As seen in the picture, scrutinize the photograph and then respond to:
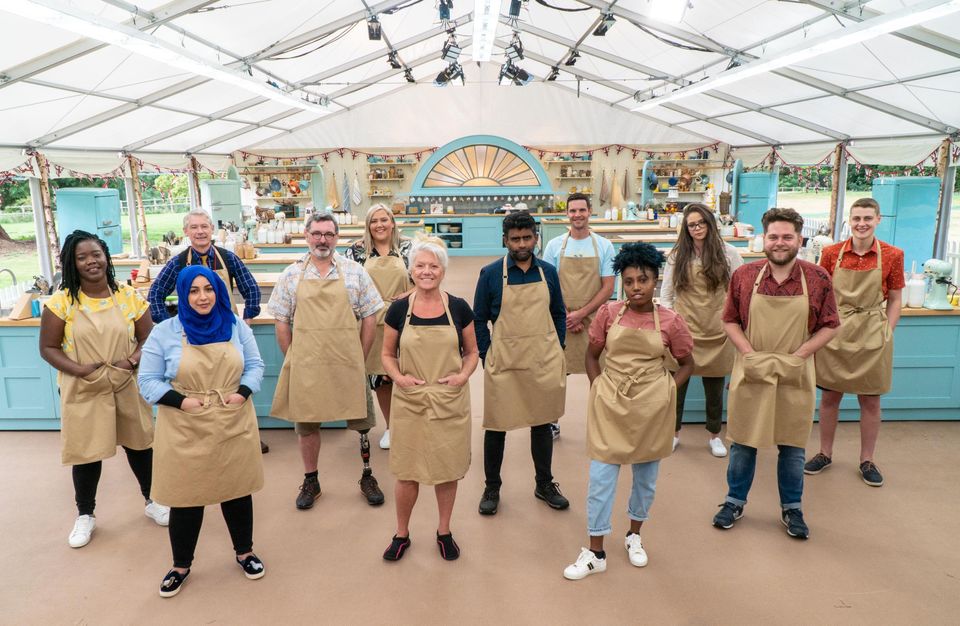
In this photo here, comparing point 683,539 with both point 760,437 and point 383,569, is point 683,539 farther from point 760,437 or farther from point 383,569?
point 383,569

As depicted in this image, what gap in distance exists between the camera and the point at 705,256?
3.60 m

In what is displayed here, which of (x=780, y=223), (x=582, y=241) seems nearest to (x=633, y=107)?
(x=582, y=241)

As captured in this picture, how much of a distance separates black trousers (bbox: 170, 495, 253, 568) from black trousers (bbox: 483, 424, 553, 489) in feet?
3.84

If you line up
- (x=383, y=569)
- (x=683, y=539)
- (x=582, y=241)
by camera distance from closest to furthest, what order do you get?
(x=383, y=569), (x=683, y=539), (x=582, y=241)

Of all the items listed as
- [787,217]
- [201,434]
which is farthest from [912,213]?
[201,434]

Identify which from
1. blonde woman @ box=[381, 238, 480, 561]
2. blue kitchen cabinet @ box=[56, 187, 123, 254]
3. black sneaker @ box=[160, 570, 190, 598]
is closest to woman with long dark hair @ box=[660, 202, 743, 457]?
blonde woman @ box=[381, 238, 480, 561]

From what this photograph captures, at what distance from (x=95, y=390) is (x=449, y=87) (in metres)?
13.3

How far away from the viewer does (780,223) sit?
2.79 meters

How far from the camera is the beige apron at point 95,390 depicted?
9.38ft

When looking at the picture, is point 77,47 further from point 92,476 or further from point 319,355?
point 319,355

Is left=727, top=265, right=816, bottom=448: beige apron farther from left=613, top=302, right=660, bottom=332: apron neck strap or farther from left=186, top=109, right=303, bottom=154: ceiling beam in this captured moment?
left=186, top=109, right=303, bottom=154: ceiling beam

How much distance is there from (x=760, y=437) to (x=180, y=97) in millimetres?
8829

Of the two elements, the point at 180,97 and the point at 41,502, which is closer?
the point at 41,502

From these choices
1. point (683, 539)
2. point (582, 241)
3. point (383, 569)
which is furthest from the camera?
point (582, 241)
